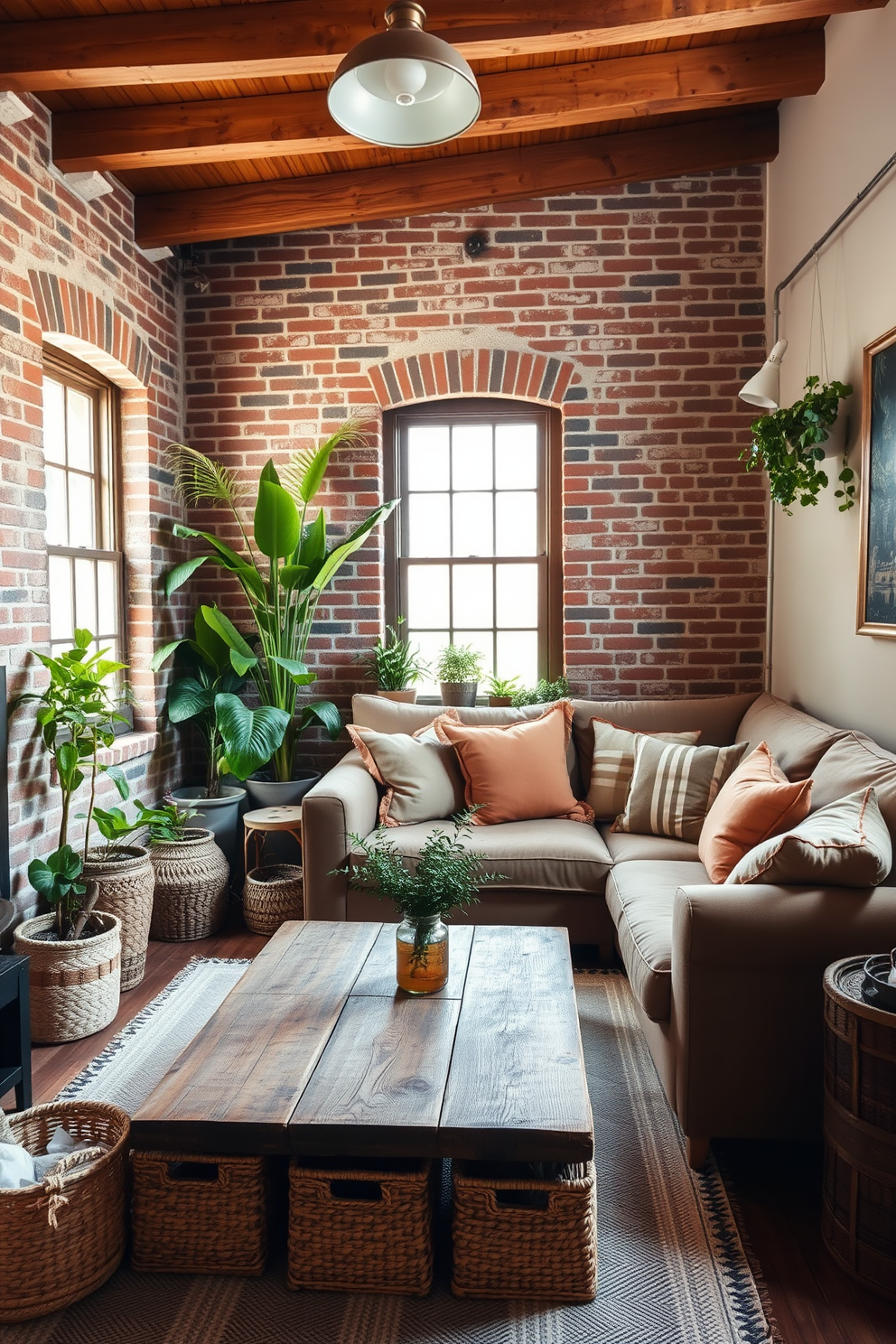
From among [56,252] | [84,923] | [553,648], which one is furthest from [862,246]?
[84,923]

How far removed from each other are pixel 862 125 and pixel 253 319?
2.68 meters

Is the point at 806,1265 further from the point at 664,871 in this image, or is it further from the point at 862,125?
the point at 862,125

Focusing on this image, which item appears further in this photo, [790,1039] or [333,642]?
[333,642]

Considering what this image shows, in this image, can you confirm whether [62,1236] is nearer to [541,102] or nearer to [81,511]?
[81,511]

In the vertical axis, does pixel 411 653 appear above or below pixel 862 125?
below

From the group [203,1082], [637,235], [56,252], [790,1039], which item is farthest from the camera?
[637,235]

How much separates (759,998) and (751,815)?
66 cm

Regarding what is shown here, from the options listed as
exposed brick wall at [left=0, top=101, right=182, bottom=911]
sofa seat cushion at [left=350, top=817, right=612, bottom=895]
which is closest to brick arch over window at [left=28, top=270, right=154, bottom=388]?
exposed brick wall at [left=0, top=101, right=182, bottom=911]

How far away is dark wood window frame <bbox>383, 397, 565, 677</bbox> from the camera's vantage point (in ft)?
15.1

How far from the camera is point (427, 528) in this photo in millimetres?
4719

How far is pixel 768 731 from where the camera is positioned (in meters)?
3.59

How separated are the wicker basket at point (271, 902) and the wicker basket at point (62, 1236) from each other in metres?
1.94

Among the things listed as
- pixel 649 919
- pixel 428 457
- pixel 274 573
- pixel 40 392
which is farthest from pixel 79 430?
pixel 649 919

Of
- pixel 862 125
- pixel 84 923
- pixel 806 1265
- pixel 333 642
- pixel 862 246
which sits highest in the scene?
pixel 862 125
